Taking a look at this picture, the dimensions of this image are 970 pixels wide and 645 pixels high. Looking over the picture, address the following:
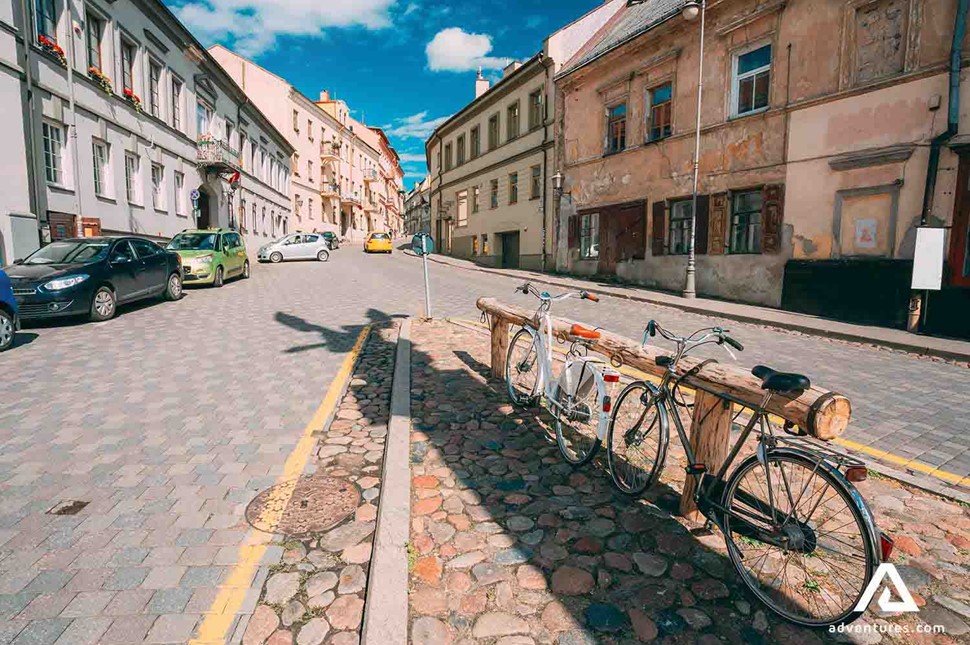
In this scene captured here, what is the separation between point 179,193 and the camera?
74.9ft

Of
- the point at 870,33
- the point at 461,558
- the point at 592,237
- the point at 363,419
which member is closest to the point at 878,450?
the point at 461,558

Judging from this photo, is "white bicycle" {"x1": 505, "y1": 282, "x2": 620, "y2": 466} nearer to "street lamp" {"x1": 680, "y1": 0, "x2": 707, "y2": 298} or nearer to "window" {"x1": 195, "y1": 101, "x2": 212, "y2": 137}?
"street lamp" {"x1": 680, "y1": 0, "x2": 707, "y2": 298}

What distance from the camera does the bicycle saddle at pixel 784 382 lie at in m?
2.39

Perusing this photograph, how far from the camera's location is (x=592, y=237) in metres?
21.0

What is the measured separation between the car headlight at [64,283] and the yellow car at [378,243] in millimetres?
26179

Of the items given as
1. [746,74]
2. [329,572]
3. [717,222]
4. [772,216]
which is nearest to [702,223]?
[717,222]

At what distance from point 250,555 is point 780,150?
1522 cm

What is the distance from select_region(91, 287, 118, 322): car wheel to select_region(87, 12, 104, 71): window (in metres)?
11.4

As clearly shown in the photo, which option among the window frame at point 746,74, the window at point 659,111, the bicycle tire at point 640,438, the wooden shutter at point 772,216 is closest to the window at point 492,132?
the window at point 659,111

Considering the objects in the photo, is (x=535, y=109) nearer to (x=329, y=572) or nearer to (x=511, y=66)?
(x=511, y=66)

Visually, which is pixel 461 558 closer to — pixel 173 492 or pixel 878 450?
pixel 173 492

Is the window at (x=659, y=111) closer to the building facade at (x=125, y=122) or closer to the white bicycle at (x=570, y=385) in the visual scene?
the white bicycle at (x=570, y=385)

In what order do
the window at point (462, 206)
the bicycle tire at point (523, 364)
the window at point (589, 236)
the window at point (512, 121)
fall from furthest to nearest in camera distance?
the window at point (462, 206)
the window at point (512, 121)
the window at point (589, 236)
the bicycle tire at point (523, 364)

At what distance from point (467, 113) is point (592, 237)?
642 inches
